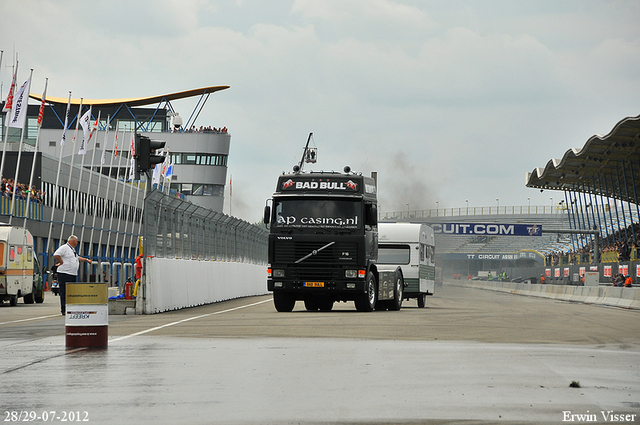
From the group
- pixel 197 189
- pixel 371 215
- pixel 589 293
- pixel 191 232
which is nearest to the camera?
pixel 371 215

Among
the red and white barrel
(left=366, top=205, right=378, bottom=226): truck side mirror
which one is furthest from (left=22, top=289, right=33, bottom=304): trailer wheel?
the red and white barrel

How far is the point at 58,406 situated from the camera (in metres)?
7.51

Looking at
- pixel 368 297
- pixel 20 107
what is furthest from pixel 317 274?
pixel 20 107

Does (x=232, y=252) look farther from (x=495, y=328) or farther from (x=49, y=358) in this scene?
(x=49, y=358)

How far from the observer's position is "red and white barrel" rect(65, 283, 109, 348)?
12469mm

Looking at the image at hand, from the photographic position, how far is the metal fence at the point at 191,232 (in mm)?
22891

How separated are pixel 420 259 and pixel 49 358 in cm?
1972

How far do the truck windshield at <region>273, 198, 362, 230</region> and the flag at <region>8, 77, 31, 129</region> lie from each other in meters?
23.2

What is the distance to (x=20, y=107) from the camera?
1699 inches

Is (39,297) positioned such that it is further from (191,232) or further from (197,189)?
(197,189)

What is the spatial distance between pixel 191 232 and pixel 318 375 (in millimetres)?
18504

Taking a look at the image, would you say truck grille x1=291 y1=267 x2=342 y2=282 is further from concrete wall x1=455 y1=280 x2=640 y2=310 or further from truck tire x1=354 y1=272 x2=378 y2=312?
concrete wall x1=455 y1=280 x2=640 y2=310

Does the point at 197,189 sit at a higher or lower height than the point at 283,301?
higher

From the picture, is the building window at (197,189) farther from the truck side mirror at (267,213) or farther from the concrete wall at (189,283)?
the truck side mirror at (267,213)
